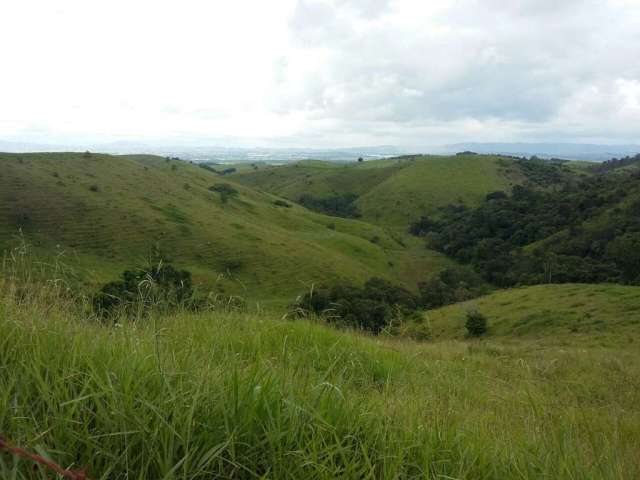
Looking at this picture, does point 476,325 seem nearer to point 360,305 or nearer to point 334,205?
point 360,305

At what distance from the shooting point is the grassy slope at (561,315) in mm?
29641

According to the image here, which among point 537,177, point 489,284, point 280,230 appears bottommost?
point 489,284

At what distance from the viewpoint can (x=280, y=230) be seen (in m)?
87.5

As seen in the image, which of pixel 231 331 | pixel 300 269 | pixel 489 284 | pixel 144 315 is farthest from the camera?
pixel 489 284

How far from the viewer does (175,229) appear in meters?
70.5

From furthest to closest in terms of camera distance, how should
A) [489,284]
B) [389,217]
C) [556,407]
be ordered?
[389,217] → [489,284] → [556,407]

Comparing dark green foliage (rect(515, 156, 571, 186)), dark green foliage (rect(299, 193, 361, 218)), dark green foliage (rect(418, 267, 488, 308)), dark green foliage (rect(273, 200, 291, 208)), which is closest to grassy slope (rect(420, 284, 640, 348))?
dark green foliage (rect(418, 267, 488, 308))

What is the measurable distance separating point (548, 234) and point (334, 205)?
71200mm

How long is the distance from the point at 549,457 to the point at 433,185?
143961mm

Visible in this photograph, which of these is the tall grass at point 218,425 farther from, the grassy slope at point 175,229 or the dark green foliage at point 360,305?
the grassy slope at point 175,229

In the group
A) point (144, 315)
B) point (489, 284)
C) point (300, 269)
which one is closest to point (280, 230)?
point (300, 269)

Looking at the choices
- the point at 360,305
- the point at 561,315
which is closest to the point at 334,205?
the point at 561,315

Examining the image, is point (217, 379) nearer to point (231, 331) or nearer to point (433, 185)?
point (231, 331)

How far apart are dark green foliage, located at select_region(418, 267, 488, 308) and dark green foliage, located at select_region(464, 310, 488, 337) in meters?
22.9
